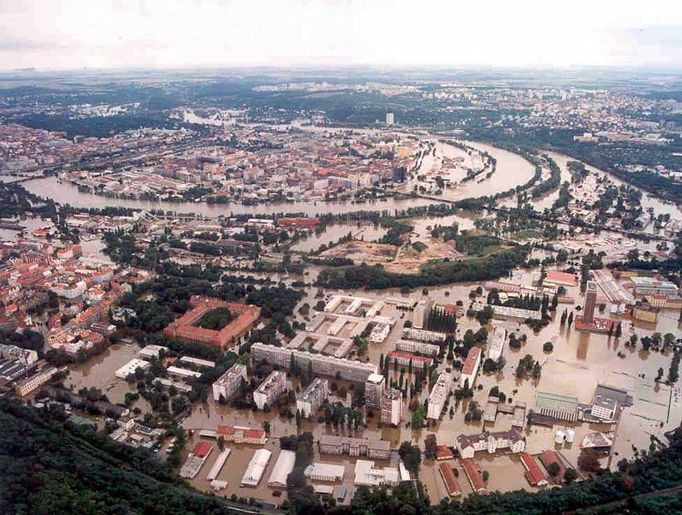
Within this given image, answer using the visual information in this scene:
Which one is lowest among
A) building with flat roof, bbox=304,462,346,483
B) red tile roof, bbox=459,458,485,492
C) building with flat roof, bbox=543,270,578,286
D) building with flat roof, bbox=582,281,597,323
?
red tile roof, bbox=459,458,485,492

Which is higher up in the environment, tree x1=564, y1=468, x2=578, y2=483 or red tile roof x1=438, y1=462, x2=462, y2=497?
tree x1=564, y1=468, x2=578, y2=483

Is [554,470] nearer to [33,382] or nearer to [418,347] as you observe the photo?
[418,347]

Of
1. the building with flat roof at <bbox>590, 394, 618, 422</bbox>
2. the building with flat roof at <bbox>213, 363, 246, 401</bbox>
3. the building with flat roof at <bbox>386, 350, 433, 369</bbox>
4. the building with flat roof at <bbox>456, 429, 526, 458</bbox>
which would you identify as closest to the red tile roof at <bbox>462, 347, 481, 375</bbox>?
the building with flat roof at <bbox>386, 350, 433, 369</bbox>

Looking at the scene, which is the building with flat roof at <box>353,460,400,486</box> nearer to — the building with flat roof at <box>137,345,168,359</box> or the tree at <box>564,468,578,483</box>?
the tree at <box>564,468,578,483</box>

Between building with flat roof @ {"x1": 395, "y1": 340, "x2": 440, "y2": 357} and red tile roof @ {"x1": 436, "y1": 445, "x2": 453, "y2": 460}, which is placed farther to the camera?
building with flat roof @ {"x1": 395, "y1": 340, "x2": 440, "y2": 357}

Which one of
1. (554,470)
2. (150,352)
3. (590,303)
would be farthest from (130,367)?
(590,303)

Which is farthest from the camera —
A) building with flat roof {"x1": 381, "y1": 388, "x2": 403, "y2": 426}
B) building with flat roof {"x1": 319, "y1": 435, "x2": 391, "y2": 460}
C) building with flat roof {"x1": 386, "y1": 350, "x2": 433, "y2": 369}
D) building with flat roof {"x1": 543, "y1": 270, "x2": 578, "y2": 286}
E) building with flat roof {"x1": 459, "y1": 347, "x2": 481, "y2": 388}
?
building with flat roof {"x1": 543, "y1": 270, "x2": 578, "y2": 286}

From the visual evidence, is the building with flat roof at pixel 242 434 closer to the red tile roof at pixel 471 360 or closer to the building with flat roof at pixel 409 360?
the building with flat roof at pixel 409 360
